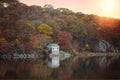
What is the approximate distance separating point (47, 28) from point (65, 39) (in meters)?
1.02

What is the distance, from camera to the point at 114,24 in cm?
2064

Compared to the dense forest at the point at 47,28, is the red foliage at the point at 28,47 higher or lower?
lower

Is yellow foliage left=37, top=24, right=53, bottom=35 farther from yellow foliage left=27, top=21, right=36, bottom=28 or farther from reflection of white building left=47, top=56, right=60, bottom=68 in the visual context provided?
reflection of white building left=47, top=56, right=60, bottom=68

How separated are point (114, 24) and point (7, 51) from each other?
20.4 ft

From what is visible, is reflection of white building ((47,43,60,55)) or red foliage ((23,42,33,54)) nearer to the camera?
red foliage ((23,42,33,54))

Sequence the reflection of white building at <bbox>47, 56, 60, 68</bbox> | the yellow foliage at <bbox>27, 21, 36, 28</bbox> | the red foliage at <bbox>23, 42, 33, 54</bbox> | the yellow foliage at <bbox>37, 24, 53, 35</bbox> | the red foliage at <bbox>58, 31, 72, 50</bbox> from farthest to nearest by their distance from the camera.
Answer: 1. the red foliage at <bbox>58, 31, 72, 50</bbox>
2. the yellow foliage at <bbox>37, 24, 53, 35</bbox>
3. the yellow foliage at <bbox>27, 21, 36, 28</bbox>
4. the red foliage at <bbox>23, 42, 33, 54</bbox>
5. the reflection of white building at <bbox>47, 56, 60, 68</bbox>

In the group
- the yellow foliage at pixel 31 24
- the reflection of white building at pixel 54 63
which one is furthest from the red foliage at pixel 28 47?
the reflection of white building at pixel 54 63

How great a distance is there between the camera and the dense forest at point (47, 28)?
18016 mm

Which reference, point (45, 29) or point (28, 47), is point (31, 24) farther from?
point (28, 47)

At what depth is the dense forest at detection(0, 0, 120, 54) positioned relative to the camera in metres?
18.0

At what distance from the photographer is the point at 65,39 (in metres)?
18.8

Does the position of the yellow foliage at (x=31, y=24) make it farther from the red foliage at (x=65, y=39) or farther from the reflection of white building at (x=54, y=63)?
the reflection of white building at (x=54, y=63)

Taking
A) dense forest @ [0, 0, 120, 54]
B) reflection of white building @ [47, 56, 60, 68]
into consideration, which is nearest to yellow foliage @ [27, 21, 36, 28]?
dense forest @ [0, 0, 120, 54]

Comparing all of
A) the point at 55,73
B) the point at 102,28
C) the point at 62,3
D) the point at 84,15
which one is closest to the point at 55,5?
the point at 62,3
